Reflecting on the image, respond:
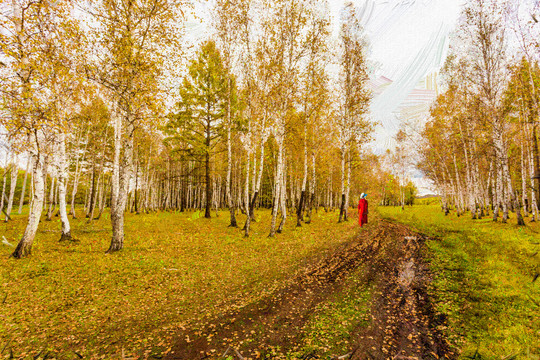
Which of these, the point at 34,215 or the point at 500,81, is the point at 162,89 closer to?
the point at 34,215

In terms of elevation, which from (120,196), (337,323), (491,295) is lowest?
(337,323)

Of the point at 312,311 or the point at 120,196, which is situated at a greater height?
the point at 120,196

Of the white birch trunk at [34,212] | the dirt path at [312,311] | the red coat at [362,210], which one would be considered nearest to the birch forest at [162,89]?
the white birch trunk at [34,212]

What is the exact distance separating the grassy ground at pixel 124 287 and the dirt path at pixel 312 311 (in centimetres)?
66

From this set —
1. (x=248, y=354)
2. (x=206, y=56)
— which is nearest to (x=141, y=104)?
(x=248, y=354)

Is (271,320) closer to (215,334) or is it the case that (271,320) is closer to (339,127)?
(215,334)

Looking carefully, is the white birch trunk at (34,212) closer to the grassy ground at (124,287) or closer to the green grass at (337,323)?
the grassy ground at (124,287)

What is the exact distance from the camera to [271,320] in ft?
17.6

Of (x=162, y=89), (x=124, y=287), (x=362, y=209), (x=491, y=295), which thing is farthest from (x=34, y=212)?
(x=362, y=209)

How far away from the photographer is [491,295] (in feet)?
20.6

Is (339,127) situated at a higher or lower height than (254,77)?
lower

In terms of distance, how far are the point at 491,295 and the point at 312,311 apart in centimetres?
540

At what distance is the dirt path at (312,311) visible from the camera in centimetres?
424

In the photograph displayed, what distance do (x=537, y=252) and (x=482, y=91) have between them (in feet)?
54.6
